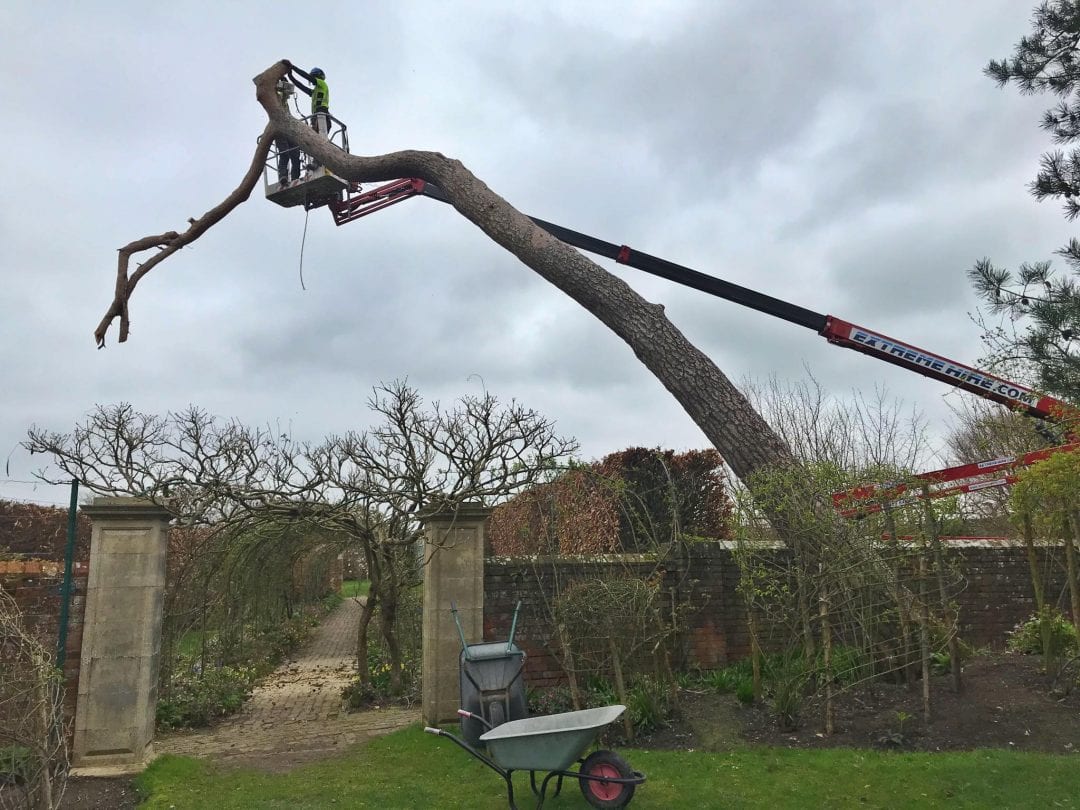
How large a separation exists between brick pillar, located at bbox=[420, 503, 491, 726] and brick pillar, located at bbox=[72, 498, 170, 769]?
2.31 metres

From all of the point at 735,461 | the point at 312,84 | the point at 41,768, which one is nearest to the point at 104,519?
the point at 41,768

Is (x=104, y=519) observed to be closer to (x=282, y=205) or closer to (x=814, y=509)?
(x=282, y=205)

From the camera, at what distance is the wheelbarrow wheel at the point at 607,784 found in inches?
180

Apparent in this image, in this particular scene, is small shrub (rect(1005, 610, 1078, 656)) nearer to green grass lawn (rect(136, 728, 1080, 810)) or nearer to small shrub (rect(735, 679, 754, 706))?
green grass lawn (rect(136, 728, 1080, 810))

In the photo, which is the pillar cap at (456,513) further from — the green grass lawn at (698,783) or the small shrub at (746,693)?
the small shrub at (746,693)

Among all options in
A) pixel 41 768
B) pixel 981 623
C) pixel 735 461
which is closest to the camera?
pixel 41 768

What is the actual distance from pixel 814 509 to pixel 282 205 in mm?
7253

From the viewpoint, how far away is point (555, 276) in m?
7.93

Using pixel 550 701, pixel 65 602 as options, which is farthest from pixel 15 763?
pixel 550 701

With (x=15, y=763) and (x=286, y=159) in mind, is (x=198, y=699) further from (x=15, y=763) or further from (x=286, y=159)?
(x=286, y=159)

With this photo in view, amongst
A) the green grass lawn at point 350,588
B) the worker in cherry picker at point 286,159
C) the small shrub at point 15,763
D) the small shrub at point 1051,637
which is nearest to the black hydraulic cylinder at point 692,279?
the worker in cherry picker at point 286,159

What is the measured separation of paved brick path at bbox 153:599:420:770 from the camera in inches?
250

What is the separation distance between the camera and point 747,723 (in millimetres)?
6391

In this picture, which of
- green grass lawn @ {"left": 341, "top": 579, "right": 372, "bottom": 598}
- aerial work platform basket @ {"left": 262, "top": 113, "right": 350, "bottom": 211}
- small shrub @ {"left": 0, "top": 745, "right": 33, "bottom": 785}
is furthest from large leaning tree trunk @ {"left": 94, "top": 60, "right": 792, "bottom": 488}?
green grass lawn @ {"left": 341, "top": 579, "right": 372, "bottom": 598}
